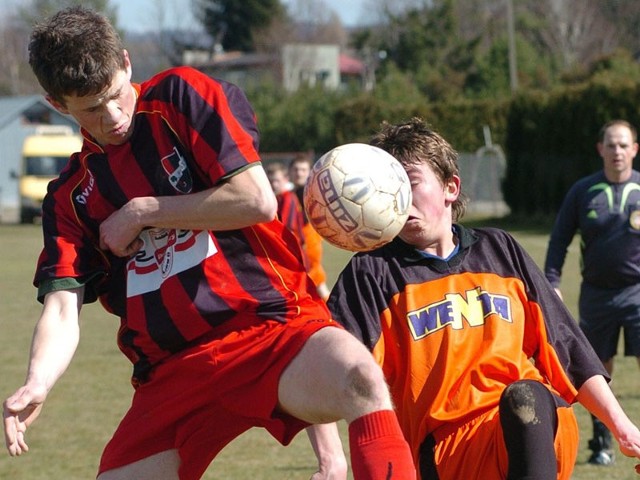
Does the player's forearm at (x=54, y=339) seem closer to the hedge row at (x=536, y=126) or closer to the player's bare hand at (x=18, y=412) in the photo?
the player's bare hand at (x=18, y=412)

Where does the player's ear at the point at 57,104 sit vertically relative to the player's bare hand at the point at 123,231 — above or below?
above

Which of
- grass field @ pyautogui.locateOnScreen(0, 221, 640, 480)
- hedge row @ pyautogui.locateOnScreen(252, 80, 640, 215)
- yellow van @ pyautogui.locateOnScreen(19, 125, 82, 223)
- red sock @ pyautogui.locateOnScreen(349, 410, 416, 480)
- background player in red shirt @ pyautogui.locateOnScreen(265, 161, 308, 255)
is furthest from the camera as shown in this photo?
yellow van @ pyautogui.locateOnScreen(19, 125, 82, 223)

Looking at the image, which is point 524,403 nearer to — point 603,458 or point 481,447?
point 481,447

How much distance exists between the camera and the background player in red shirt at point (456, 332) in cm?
377

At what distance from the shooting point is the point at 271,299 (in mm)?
3545

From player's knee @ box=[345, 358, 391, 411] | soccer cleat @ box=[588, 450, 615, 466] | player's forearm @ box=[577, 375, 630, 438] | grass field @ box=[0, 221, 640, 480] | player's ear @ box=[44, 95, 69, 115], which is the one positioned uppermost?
player's ear @ box=[44, 95, 69, 115]

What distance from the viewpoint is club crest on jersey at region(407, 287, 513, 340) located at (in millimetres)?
3844

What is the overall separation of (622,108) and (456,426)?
24623mm

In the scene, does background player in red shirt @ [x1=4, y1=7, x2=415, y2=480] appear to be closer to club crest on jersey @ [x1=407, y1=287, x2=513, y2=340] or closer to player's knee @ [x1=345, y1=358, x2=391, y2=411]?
player's knee @ [x1=345, y1=358, x2=391, y2=411]

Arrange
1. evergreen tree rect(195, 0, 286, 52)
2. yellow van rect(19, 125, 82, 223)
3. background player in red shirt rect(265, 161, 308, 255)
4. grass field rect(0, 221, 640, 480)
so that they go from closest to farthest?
grass field rect(0, 221, 640, 480)
background player in red shirt rect(265, 161, 308, 255)
yellow van rect(19, 125, 82, 223)
evergreen tree rect(195, 0, 286, 52)

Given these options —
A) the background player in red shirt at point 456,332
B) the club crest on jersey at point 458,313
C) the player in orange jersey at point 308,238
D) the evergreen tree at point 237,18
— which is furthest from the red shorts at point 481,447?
the evergreen tree at point 237,18

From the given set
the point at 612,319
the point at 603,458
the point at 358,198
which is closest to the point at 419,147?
the point at 358,198

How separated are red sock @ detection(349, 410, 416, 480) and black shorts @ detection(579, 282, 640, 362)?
461 centimetres

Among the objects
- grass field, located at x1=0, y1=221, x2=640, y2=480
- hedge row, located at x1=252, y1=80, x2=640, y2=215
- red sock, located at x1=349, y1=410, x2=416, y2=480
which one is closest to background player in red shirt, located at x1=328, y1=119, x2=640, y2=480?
red sock, located at x1=349, y1=410, x2=416, y2=480
